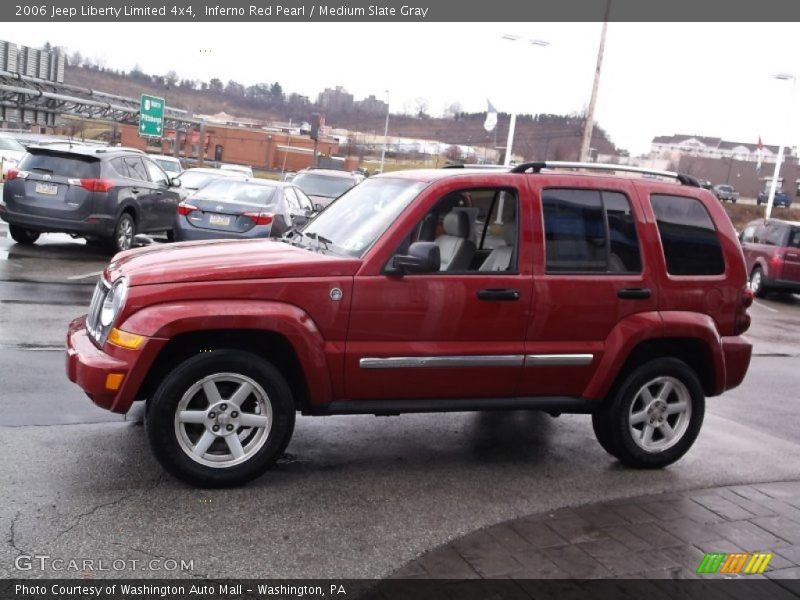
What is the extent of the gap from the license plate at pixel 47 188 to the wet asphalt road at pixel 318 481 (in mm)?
5907

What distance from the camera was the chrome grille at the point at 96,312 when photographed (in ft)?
16.3

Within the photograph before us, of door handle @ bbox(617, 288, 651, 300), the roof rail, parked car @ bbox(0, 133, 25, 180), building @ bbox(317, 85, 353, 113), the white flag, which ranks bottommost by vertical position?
parked car @ bbox(0, 133, 25, 180)

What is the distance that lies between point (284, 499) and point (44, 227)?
1037cm

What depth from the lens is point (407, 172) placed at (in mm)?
5852

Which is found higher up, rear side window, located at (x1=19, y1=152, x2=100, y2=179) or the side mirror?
the side mirror

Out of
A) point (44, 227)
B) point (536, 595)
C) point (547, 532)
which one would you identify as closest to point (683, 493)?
point (547, 532)

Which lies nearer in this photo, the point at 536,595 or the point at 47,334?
the point at 536,595

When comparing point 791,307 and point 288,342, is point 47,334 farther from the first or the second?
point 791,307

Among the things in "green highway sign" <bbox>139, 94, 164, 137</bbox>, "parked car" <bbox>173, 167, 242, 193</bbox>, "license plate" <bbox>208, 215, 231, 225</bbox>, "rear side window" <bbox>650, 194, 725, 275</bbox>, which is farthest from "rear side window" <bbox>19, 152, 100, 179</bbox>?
Result: "green highway sign" <bbox>139, 94, 164, 137</bbox>

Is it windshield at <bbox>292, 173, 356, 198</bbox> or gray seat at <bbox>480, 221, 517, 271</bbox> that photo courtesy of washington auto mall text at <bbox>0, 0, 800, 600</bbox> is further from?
windshield at <bbox>292, 173, 356, 198</bbox>

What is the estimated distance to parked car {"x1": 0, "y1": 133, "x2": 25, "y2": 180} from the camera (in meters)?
27.0

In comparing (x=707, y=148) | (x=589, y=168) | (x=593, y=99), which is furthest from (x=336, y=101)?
(x=707, y=148)

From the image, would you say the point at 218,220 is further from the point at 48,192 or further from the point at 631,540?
the point at 631,540

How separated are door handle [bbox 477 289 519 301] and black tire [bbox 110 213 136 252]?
10.4 meters
